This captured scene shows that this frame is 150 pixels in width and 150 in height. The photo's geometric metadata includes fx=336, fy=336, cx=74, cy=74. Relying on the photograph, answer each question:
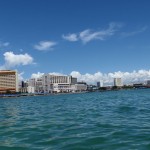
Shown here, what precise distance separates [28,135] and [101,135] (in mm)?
3873

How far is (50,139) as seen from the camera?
1563 centimetres

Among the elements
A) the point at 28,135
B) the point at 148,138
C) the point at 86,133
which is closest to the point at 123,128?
the point at 86,133

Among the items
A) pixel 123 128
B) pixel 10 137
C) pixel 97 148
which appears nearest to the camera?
pixel 97 148

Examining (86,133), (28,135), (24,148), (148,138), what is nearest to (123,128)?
(86,133)

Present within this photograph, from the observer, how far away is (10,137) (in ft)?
56.2

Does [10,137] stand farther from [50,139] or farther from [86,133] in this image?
[86,133]

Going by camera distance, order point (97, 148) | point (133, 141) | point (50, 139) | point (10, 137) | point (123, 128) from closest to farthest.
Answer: point (97, 148) < point (133, 141) < point (50, 139) < point (10, 137) < point (123, 128)

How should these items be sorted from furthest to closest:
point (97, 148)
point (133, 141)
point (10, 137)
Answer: point (10, 137)
point (133, 141)
point (97, 148)

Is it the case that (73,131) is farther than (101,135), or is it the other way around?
(73,131)

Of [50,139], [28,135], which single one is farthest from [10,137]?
[50,139]

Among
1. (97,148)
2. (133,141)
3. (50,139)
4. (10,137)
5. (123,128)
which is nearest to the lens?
(97,148)

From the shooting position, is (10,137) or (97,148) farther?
(10,137)

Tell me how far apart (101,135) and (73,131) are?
2.42 meters

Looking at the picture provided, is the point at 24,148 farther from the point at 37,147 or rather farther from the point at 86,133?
the point at 86,133
